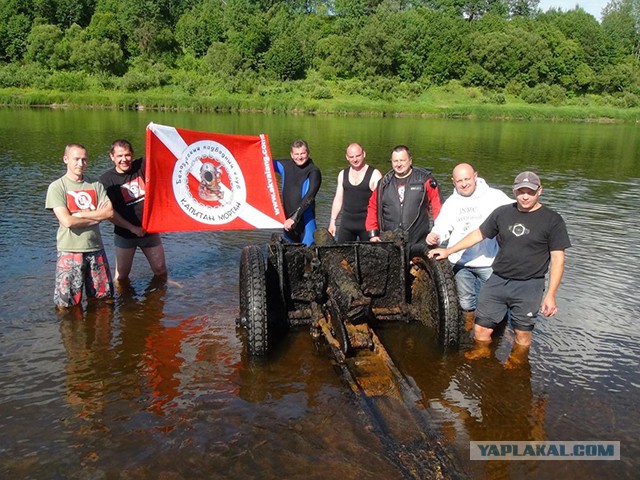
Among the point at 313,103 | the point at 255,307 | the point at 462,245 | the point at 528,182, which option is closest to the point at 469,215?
the point at 462,245

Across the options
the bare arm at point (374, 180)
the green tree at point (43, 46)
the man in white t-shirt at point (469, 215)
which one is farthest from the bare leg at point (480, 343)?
the green tree at point (43, 46)

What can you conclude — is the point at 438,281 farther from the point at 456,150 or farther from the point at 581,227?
the point at 456,150

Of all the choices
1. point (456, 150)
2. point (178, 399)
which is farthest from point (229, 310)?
point (456, 150)

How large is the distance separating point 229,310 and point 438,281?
108 inches

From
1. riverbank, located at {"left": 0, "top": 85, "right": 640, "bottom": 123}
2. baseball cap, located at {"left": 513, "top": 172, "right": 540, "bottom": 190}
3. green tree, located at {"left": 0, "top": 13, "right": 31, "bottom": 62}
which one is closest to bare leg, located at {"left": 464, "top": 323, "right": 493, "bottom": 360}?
baseball cap, located at {"left": 513, "top": 172, "right": 540, "bottom": 190}

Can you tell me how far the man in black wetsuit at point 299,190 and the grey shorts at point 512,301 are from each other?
240 centimetres

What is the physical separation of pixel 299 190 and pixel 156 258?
2.13m

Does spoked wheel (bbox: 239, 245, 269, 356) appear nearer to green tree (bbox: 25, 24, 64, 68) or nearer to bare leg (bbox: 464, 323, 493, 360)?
bare leg (bbox: 464, 323, 493, 360)

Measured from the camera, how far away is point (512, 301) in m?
5.11

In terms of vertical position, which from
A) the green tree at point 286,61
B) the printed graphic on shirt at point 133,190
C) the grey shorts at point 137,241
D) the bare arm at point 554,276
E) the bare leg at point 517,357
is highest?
the green tree at point 286,61

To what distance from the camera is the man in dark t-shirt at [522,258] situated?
4.66 metres

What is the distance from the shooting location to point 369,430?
417 cm

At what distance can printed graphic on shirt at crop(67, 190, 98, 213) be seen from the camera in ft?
19.0

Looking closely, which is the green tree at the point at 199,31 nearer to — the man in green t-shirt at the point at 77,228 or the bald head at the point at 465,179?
the man in green t-shirt at the point at 77,228
